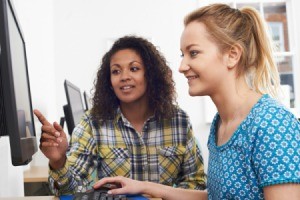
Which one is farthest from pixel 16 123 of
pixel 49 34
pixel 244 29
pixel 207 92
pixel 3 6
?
pixel 49 34

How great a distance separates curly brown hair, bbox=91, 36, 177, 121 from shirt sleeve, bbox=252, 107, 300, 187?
2.26 feet

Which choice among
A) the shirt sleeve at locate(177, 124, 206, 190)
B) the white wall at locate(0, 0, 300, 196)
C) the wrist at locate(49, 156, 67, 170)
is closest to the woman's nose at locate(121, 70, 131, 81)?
the shirt sleeve at locate(177, 124, 206, 190)

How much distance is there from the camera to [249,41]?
1055 mm

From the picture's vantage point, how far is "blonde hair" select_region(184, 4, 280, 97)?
103 cm

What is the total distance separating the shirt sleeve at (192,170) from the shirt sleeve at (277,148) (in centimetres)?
60

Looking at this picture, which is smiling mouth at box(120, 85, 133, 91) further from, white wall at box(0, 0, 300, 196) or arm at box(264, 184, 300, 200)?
white wall at box(0, 0, 300, 196)

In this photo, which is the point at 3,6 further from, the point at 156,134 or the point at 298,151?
the point at 156,134

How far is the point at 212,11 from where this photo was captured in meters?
1.08

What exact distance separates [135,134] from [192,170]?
233mm

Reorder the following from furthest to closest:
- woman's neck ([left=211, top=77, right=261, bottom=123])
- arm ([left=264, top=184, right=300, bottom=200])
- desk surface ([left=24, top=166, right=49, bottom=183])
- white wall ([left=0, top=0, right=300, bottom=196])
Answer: white wall ([left=0, top=0, right=300, bottom=196]) < desk surface ([left=24, top=166, right=49, bottom=183]) < woman's neck ([left=211, top=77, right=261, bottom=123]) < arm ([left=264, top=184, right=300, bottom=200])

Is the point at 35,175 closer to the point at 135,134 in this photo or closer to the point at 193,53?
the point at 135,134

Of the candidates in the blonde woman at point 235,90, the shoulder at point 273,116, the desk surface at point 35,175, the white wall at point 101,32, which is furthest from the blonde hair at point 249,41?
the white wall at point 101,32

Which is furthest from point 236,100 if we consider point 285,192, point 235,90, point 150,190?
point 150,190

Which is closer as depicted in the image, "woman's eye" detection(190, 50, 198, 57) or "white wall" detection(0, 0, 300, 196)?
"woman's eye" detection(190, 50, 198, 57)
